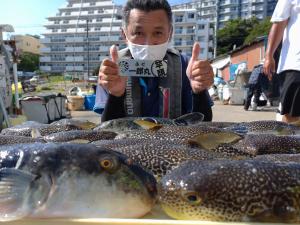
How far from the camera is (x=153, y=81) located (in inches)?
154

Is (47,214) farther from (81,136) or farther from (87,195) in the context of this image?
(81,136)

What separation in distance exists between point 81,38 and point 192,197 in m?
116

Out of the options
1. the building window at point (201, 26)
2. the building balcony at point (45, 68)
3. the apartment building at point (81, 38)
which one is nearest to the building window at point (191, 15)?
the building window at point (201, 26)

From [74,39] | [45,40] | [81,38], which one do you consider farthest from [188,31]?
[45,40]

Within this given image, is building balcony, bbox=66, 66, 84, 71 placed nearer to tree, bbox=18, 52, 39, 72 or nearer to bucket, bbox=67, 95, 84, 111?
tree, bbox=18, 52, 39, 72

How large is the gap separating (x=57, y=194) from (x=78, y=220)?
0.37 feet

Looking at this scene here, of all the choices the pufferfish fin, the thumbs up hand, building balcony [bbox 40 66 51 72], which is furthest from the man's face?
building balcony [bbox 40 66 51 72]

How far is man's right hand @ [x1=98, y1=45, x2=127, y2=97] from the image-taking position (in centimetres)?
293

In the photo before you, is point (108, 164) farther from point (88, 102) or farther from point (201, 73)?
point (88, 102)

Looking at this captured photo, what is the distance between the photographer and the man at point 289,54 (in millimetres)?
4076

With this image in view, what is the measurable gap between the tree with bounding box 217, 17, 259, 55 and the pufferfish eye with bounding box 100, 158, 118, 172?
8239cm

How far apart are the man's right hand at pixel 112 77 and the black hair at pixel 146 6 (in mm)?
555

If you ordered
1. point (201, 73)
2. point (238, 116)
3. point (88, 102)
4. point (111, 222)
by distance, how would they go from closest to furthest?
point (111, 222) → point (201, 73) → point (238, 116) → point (88, 102)

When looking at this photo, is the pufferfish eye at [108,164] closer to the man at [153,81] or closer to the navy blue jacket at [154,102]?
the man at [153,81]
